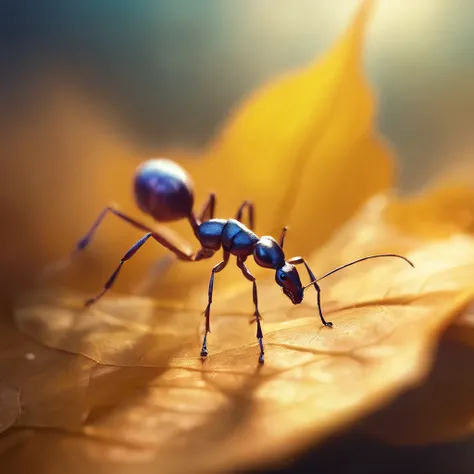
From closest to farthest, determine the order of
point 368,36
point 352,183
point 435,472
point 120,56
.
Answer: point 435,472 → point 352,183 → point 368,36 → point 120,56

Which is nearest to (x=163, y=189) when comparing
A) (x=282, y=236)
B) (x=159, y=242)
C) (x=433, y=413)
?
(x=159, y=242)

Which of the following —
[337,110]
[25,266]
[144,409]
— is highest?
[337,110]

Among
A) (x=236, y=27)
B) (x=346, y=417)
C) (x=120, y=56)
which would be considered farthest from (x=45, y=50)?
(x=346, y=417)

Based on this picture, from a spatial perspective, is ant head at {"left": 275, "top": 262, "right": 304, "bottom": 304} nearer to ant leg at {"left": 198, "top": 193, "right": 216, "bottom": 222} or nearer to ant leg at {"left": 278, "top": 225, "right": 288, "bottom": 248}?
ant leg at {"left": 278, "top": 225, "right": 288, "bottom": 248}

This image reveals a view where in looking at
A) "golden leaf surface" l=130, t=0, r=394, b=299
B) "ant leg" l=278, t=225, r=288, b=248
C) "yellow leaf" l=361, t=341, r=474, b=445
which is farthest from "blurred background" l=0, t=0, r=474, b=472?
"yellow leaf" l=361, t=341, r=474, b=445

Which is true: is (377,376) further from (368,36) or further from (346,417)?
(368,36)

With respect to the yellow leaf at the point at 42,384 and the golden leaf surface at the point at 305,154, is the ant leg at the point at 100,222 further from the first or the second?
the yellow leaf at the point at 42,384
